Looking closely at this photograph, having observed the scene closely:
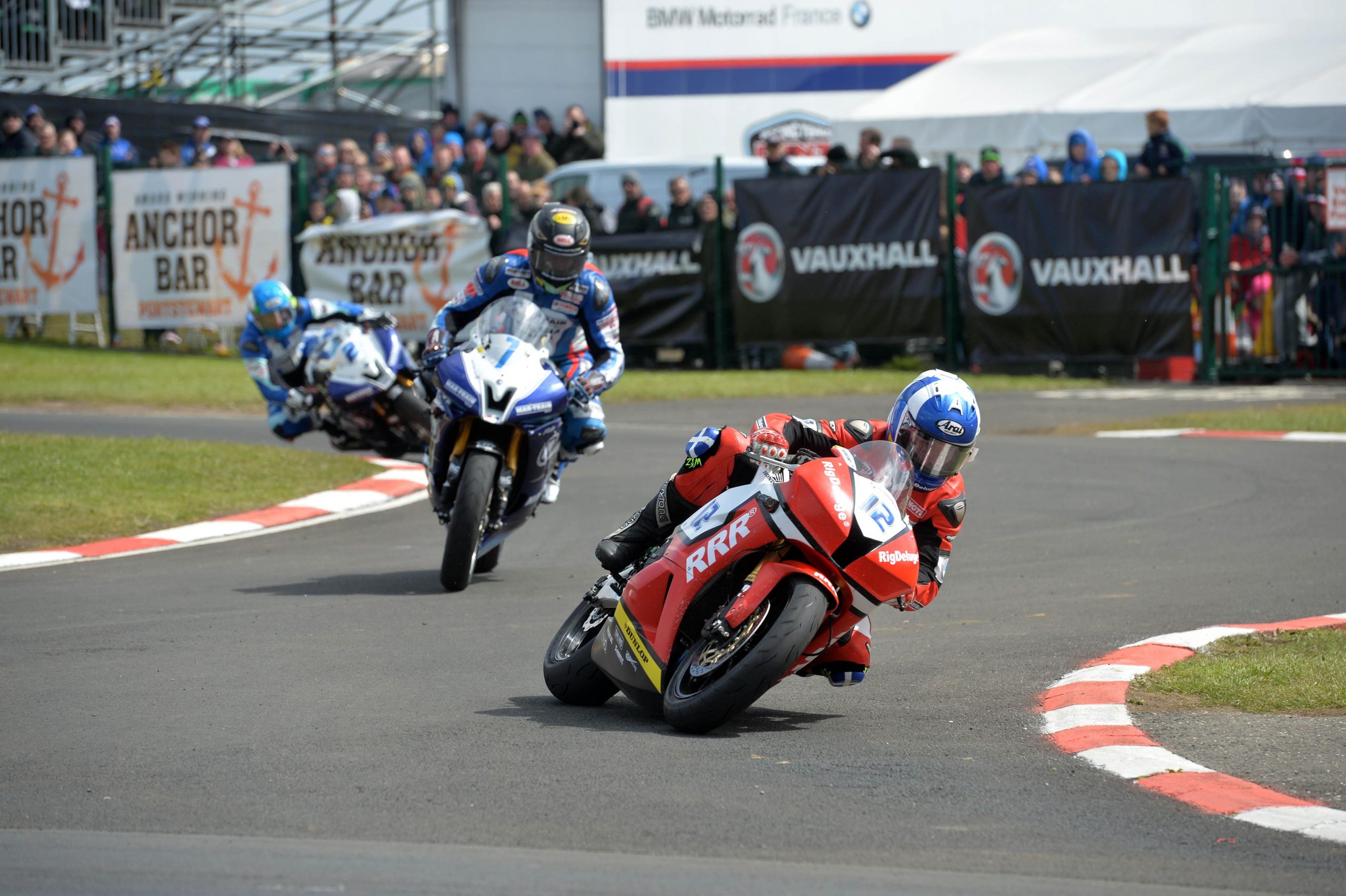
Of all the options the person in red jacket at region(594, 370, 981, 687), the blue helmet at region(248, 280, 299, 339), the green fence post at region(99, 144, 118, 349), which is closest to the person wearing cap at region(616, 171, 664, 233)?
the green fence post at region(99, 144, 118, 349)

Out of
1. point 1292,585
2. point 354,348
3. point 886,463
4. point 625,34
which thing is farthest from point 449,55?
point 886,463

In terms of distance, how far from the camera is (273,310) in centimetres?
1166

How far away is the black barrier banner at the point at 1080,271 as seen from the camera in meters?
18.2

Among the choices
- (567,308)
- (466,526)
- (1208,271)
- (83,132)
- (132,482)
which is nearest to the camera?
(466,526)

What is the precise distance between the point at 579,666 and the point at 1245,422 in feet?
34.5

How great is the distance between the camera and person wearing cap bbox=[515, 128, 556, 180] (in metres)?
22.4

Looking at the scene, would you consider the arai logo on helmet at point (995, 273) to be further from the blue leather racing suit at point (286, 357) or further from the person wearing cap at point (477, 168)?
the blue leather racing suit at point (286, 357)

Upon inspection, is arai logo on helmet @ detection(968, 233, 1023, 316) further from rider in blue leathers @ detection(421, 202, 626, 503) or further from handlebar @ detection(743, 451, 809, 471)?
handlebar @ detection(743, 451, 809, 471)

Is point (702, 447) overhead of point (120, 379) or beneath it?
overhead

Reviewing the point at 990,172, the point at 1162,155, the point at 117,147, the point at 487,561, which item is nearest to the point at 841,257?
the point at 990,172

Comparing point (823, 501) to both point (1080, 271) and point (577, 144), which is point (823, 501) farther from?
point (577, 144)

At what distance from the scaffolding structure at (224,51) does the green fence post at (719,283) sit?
9.14m

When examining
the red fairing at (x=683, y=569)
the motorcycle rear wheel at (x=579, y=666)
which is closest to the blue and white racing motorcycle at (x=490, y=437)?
the motorcycle rear wheel at (x=579, y=666)

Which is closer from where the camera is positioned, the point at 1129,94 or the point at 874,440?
the point at 874,440
